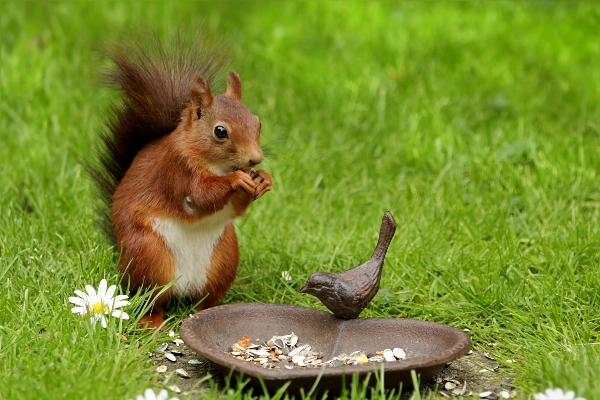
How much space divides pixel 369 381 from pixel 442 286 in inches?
37.5

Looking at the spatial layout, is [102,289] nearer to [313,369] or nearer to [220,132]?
[220,132]

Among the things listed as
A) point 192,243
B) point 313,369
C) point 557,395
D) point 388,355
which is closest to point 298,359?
point 388,355

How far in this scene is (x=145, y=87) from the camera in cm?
301

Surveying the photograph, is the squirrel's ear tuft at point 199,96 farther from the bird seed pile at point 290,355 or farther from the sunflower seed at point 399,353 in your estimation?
the sunflower seed at point 399,353

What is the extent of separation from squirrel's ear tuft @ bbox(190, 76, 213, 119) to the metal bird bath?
614 mm

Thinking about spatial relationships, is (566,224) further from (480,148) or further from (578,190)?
(480,148)

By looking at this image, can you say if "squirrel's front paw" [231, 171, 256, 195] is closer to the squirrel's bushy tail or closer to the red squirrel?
the red squirrel

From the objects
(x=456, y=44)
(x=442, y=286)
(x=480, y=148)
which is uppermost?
(x=456, y=44)

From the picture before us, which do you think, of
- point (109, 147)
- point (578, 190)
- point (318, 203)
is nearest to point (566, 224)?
point (578, 190)

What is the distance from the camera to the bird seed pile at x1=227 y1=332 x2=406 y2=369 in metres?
2.64

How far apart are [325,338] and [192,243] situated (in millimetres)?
520

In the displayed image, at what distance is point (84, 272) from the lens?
305 cm

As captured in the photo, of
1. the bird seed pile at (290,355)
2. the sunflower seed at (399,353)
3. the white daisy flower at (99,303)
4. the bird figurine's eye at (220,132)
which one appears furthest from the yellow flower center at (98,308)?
the sunflower seed at (399,353)

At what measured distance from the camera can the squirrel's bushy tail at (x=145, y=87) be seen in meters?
3.00
